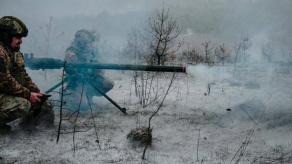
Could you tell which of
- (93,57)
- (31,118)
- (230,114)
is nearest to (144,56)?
(93,57)

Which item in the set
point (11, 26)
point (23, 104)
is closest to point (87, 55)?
point (11, 26)

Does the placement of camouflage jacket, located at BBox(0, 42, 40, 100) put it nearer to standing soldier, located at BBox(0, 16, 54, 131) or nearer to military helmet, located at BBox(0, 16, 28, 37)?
standing soldier, located at BBox(0, 16, 54, 131)

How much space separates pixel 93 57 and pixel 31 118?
3134 mm

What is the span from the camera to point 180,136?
15.4 ft

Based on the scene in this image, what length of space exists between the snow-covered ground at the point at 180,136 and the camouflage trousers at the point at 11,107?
0.36 meters

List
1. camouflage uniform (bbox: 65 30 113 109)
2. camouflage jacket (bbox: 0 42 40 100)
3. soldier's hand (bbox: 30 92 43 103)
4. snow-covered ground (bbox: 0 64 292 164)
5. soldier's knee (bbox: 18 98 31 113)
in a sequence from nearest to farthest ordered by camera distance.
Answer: snow-covered ground (bbox: 0 64 292 164)
camouflage jacket (bbox: 0 42 40 100)
soldier's knee (bbox: 18 98 31 113)
soldier's hand (bbox: 30 92 43 103)
camouflage uniform (bbox: 65 30 113 109)

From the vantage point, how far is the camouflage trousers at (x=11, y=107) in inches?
155

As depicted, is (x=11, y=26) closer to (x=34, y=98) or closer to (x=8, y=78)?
(x=8, y=78)

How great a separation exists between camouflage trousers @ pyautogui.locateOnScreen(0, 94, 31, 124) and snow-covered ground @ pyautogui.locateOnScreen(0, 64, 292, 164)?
0.36 meters

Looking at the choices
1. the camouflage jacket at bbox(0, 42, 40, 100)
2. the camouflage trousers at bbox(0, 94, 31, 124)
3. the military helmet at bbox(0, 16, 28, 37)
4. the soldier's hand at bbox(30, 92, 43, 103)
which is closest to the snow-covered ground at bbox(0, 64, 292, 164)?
the camouflage trousers at bbox(0, 94, 31, 124)

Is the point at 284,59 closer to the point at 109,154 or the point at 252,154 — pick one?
the point at 252,154

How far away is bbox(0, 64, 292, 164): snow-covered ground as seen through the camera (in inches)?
144

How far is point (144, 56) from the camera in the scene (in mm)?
20812

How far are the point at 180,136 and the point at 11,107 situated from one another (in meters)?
2.35
